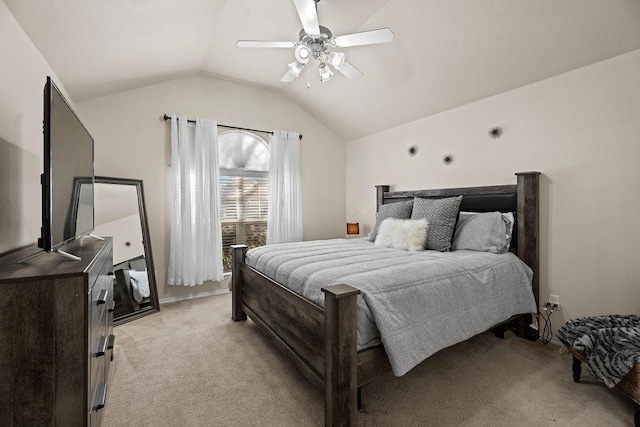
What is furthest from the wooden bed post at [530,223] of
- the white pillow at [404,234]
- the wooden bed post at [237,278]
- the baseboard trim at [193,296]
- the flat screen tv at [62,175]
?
the baseboard trim at [193,296]

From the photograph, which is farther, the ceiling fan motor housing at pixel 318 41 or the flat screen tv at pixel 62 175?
the ceiling fan motor housing at pixel 318 41

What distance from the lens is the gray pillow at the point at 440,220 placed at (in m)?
2.78

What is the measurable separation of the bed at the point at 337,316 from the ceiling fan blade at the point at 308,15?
5.55ft

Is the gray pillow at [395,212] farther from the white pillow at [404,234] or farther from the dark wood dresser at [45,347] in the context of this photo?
the dark wood dresser at [45,347]

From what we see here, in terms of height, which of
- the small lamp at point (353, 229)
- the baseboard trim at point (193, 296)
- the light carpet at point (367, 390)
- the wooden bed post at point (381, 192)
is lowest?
the light carpet at point (367, 390)

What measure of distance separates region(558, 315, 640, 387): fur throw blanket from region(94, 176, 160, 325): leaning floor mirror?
379 centimetres

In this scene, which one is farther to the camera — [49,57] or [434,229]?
[434,229]

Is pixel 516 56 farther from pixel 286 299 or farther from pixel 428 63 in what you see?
pixel 286 299

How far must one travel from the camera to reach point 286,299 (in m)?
2.04

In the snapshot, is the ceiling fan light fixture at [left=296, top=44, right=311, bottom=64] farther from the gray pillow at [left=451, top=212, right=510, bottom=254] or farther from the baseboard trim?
the baseboard trim

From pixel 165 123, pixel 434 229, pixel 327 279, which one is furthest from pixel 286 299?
pixel 165 123

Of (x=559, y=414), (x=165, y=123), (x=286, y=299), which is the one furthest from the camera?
(x=165, y=123)

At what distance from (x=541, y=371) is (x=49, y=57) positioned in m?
4.24

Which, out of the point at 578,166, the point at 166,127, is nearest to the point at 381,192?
the point at 578,166
